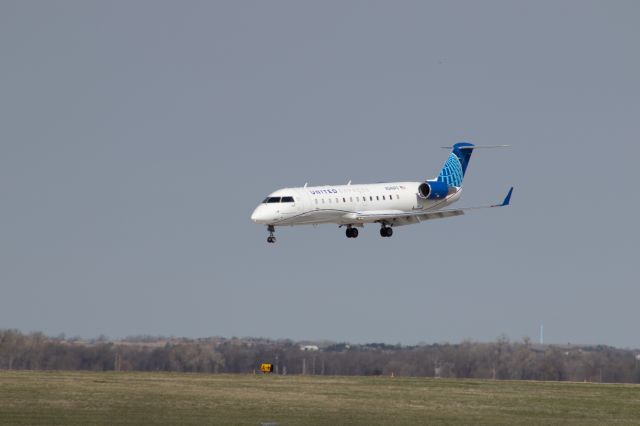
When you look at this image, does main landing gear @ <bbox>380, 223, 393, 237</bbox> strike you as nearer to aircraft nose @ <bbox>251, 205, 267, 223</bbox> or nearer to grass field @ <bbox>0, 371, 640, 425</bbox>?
aircraft nose @ <bbox>251, 205, 267, 223</bbox>

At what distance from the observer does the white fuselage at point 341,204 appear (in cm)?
7525

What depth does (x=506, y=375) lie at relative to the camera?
356 feet

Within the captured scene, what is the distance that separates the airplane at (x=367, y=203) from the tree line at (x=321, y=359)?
72.2 ft

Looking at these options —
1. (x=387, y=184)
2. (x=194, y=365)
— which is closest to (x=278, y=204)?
(x=387, y=184)

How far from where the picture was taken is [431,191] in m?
84.0

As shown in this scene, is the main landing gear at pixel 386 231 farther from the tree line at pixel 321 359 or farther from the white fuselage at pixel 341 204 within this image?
the tree line at pixel 321 359

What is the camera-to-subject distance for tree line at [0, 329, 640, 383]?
103m

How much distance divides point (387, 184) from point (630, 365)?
36.6 meters

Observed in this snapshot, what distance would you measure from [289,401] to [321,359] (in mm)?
57060

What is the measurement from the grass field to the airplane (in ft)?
32.6

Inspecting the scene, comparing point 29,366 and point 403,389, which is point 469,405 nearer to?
point 403,389

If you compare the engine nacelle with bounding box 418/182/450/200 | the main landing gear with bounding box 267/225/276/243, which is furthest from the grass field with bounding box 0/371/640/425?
the engine nacelle with bounding box 418/182/450/200

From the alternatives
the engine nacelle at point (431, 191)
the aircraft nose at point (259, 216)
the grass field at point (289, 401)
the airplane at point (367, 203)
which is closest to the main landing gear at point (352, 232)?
the airplane at point (367, 203)

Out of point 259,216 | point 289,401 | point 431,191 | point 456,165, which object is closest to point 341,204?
point 259,216
